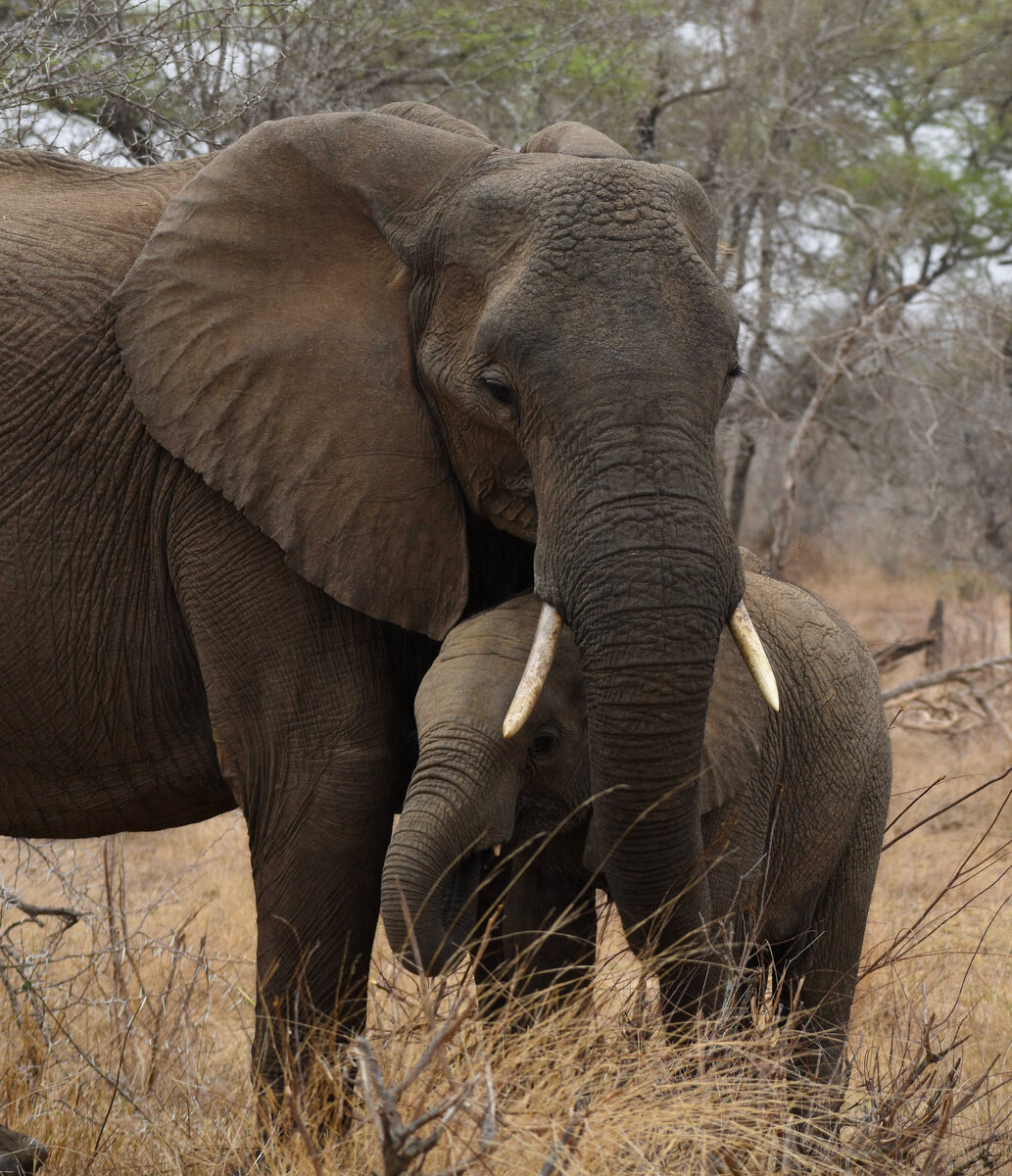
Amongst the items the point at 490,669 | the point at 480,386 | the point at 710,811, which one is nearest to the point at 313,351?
the point at 480,386

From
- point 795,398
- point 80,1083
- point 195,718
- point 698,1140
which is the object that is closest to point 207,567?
point 195,718

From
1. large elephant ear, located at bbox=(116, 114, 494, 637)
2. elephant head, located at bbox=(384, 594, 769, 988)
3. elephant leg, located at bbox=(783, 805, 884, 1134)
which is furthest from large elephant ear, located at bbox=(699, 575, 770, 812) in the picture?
elephant leg, located at bbox=(783, 805, 884, 1134)

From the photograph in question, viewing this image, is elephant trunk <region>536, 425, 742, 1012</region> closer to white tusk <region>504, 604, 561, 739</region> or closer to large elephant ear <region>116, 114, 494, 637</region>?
white tusk <region>504, 604, 561, 739</region>

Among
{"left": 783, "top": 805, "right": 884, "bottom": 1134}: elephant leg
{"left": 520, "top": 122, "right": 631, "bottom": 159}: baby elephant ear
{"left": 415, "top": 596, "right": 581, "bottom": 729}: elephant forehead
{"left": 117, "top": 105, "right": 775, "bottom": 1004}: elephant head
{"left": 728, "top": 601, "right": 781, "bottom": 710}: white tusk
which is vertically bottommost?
{"left": 783, "top": 805, "right": 884, "bottom": 1134}: elephant leg

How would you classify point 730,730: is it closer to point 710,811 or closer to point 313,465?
point 710,811

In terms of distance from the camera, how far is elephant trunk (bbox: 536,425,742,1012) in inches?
102

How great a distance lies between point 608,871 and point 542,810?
7.4 inches

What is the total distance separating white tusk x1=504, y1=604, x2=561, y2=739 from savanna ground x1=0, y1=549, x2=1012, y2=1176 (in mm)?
476

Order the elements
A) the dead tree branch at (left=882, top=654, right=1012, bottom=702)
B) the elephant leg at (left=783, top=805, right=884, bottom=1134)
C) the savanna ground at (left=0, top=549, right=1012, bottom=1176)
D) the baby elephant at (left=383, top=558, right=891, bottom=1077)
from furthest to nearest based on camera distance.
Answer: the dead tree branch at (left=882, top=654, right=1012, bottom=702) → the elephant leg at (left=783, top=805, right=884, bottom=1134) → the baby elephant at (left=383, top=558, right=891, bottom=1077) → the savanna ground at (left=0, top=549, right=1012, bottom=1176)

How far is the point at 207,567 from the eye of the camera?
317cm

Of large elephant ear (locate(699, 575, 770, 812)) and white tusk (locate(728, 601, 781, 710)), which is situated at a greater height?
white tusk (locate(728, 601, 781, 710))

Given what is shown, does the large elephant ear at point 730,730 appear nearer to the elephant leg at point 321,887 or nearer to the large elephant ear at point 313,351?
the large elephant ear at point 313,351

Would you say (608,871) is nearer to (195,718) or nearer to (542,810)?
(542,810)

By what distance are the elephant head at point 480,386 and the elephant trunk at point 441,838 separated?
0.08 metres
